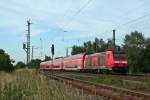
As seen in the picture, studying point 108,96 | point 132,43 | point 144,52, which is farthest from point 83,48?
point 108,96

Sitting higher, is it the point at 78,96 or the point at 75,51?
the point at 75,51

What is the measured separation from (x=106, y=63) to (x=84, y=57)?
16.5 metres

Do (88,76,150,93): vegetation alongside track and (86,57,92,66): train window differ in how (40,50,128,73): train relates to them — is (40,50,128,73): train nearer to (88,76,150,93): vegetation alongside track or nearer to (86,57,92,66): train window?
(86,57,92,66): train window

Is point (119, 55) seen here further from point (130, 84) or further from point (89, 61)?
point (130, 84)

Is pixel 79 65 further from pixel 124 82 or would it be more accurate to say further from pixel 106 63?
pixel 124 82

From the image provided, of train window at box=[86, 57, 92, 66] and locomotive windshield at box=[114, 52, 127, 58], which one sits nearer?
locomotive windshield at box=[114, 52, 127, 58]

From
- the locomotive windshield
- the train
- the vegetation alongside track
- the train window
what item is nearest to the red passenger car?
the train

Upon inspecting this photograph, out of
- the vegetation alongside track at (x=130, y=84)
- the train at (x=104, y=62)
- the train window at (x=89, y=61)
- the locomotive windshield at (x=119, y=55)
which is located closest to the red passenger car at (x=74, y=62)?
the train at (x=104, y=62)

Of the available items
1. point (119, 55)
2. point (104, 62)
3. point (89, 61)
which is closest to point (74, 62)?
point (89, 61)

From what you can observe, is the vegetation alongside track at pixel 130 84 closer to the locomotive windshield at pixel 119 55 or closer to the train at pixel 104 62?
the train at pixel 104 62

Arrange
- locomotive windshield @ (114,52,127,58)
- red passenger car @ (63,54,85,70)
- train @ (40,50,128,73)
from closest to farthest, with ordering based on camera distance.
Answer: train @ (40,50,128,73) < locomotive windshield @ (114,52,127,58) < red passenger car @ (63,54,85,70)

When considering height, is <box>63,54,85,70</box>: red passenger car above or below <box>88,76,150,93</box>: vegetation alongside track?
above

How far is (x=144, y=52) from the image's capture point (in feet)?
254

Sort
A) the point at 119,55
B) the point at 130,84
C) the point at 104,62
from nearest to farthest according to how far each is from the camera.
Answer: the point at 130,84 → the point at 119,55 → the point at 104,62
